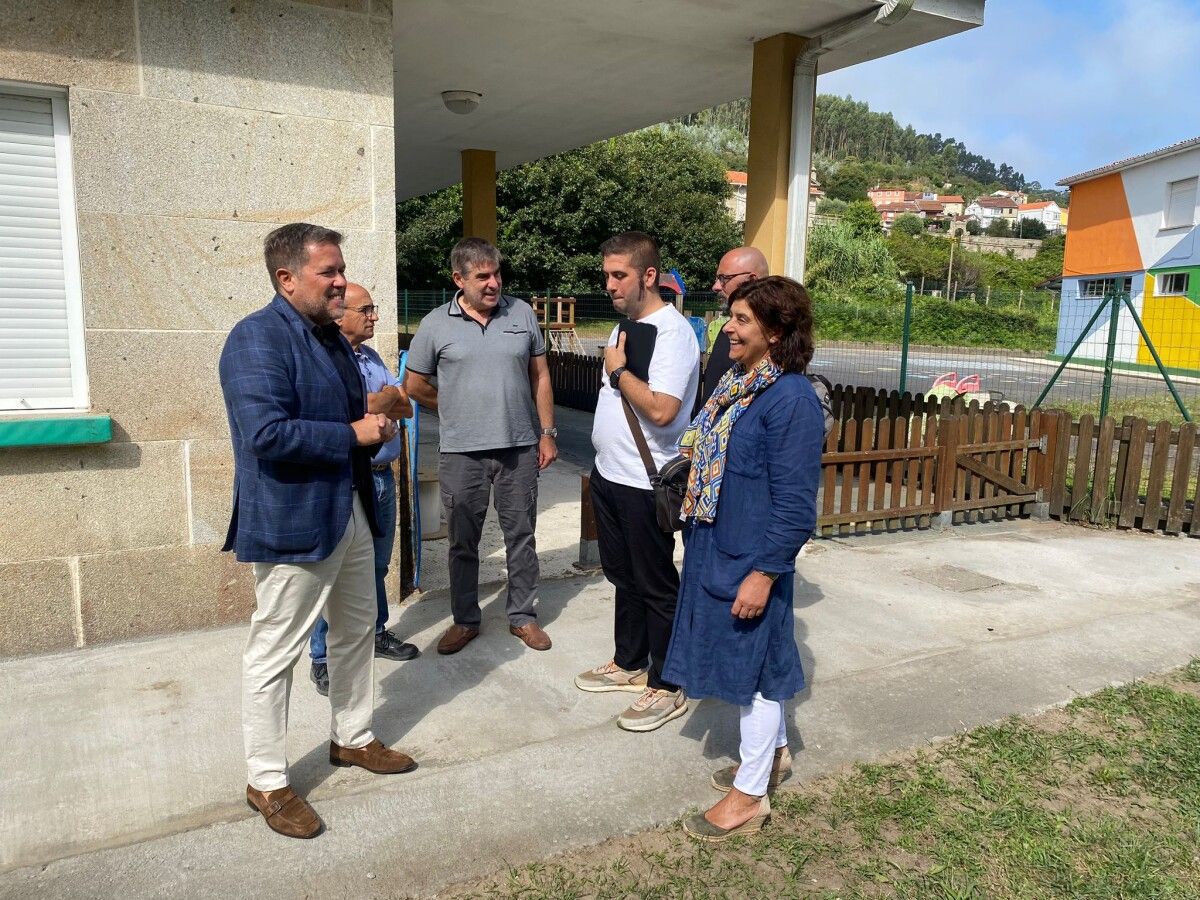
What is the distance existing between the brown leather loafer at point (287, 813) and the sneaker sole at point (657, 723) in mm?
1196

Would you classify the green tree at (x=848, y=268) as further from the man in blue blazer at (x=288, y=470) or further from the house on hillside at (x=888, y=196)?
the house on hillside at (x=888, y=196)

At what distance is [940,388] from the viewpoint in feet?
33.3

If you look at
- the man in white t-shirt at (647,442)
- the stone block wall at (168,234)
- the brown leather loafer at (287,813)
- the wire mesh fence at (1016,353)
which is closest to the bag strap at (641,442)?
the man in white t-shirt at (647,442)

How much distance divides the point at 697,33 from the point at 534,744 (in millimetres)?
4860

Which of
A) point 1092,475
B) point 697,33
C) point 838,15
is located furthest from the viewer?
point 1092,475

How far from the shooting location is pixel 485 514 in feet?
13.5

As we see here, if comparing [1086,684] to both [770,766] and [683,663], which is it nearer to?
[770,766]

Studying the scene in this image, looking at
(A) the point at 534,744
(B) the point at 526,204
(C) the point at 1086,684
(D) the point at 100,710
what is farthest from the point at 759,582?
(B) the point at 526,204

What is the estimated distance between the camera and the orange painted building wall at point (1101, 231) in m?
28.7

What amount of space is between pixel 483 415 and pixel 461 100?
16.7 ft

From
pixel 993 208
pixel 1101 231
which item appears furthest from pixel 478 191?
pixel 993 208

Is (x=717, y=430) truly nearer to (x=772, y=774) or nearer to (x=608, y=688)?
(x=772, y=774)

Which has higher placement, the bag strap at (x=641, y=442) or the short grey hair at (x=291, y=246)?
the short grey hair at (x=291, y=246)

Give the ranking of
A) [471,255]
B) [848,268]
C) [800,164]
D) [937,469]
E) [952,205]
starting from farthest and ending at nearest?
[952,205] → [848,268] → [937,469] → [800,164] → [471,255]
